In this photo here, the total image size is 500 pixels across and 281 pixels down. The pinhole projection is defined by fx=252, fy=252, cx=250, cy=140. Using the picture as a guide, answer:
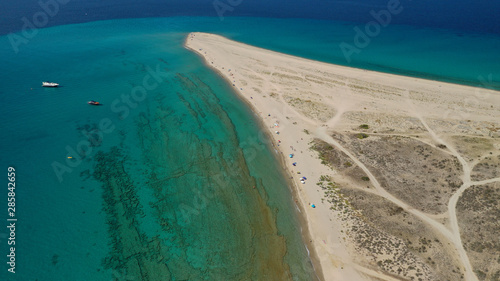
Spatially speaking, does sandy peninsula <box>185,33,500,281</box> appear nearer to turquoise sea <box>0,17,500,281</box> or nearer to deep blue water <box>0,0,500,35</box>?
turquoise sea <box>0,17,500,281</box>

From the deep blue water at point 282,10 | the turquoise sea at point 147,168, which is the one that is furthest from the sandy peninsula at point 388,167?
the deep blue water at point 282,10

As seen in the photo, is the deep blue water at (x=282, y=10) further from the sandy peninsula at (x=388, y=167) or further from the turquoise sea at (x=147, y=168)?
the sandy peninsula at (x=388, y=167)

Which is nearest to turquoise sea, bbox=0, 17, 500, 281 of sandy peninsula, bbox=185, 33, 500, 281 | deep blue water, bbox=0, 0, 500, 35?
sandy peninsula, bbox=185, 33, 500, 281

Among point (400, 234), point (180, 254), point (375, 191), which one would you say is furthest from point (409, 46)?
point (180, 254)

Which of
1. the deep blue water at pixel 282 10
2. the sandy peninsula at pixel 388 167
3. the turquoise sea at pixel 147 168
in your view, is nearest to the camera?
the sandy peninsula at pixel 388 167

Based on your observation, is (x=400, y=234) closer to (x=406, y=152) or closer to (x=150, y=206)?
(x=406, y=152)

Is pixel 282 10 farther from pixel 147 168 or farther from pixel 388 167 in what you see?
pixel 147 168
